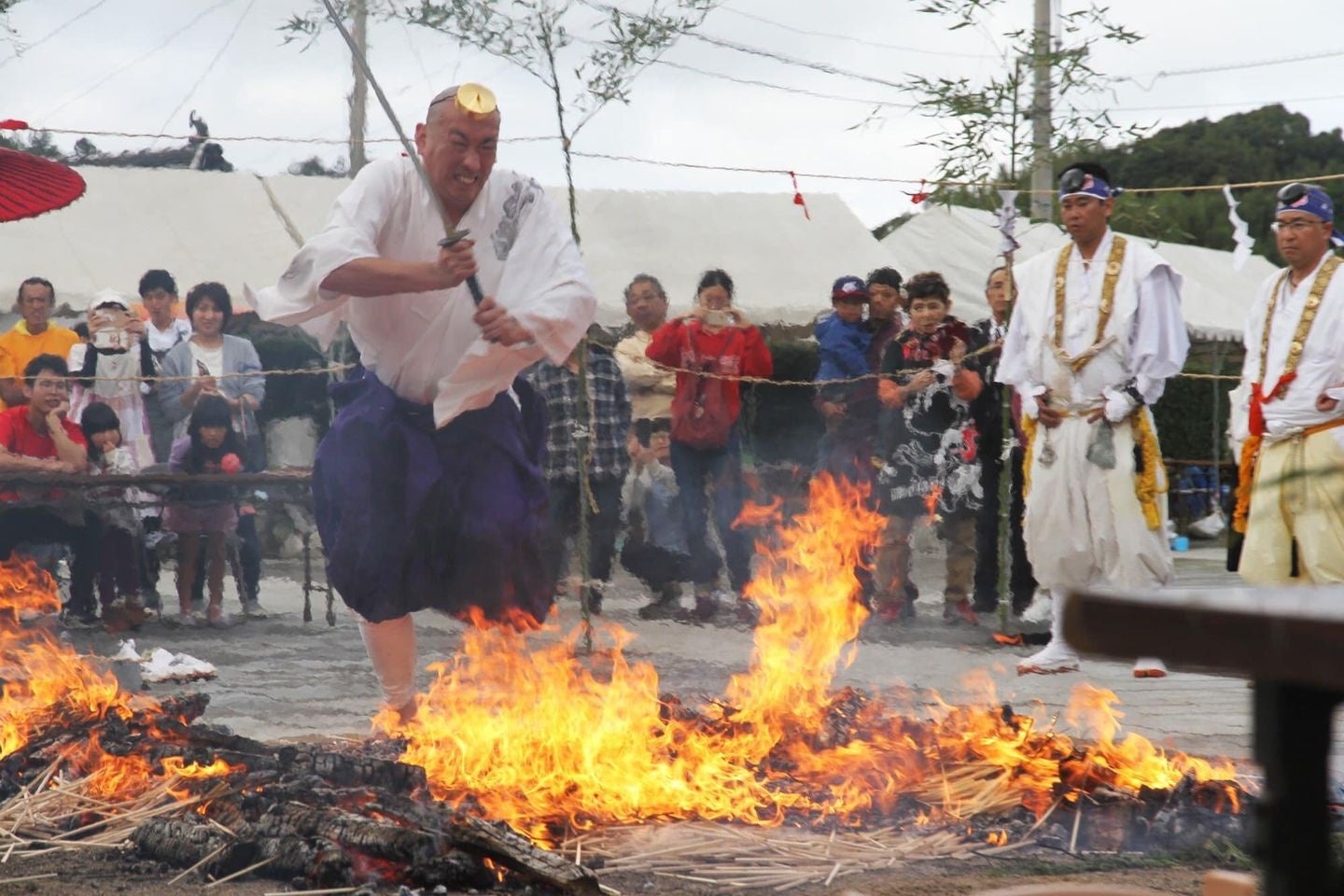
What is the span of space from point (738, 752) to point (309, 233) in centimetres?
882

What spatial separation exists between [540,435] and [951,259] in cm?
919

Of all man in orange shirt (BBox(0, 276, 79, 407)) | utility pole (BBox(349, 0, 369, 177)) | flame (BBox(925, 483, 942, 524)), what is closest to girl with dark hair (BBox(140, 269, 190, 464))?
man in orange shirt (BBox(0, 276, 79, 407))

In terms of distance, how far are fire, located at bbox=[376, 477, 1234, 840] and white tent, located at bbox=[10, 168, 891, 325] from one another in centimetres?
696

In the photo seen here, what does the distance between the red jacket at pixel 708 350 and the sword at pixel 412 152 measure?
13.0ft

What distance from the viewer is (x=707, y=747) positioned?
510 centimetres

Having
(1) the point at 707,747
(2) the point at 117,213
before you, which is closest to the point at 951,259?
(2) the point at 117,213

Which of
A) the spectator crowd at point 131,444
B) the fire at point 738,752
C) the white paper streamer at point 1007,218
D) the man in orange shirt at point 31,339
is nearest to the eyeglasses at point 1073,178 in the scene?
the white paper streamer at point 1007,218

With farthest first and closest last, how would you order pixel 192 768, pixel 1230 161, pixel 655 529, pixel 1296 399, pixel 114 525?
pixel 1230 161 < pixel 655 529 < pixel 114 525 < pixel 1296 399 < pixel 192 768

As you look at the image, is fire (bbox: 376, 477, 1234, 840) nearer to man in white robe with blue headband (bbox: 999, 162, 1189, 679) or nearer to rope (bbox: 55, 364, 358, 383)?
man in white robe with blue headband (bbox: 999, 162, 1189, 679)

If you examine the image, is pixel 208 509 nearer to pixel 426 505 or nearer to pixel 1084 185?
pixel 426 505

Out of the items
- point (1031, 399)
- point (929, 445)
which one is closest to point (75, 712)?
point (1031, 399)

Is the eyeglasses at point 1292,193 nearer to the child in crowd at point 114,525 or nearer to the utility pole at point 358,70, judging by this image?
the utility pole at point 358,70

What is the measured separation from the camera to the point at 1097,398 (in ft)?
24.4

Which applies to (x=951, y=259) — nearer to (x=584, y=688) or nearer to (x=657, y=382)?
(x=657, y=382)
